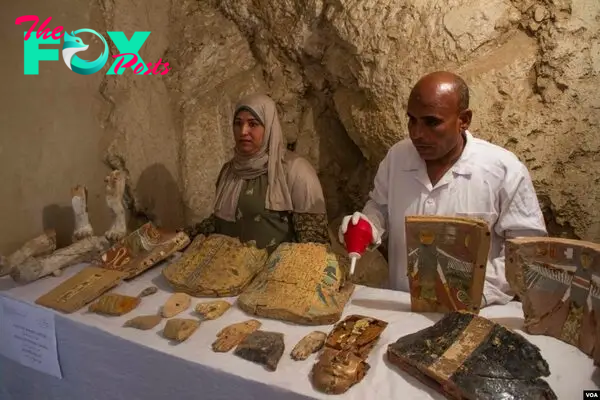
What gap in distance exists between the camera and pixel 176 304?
2.11 meters

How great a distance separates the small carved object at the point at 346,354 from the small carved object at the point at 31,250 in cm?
167

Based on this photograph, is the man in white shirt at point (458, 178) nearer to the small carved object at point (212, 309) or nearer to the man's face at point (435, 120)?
the man's face at point (435, 120)

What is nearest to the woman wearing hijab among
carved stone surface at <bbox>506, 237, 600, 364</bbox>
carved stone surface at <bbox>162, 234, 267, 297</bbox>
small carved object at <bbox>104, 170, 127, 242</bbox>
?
carved stone surface at <bbox>162, 234, 267, 297</bbox>

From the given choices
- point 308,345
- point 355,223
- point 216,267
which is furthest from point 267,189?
point 308,345

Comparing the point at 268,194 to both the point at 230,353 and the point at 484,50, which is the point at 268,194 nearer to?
the point at 230,353

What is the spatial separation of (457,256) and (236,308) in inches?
36.9

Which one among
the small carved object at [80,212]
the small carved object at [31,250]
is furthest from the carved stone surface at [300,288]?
the small carved object at [31,250]

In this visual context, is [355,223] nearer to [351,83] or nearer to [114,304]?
[114,304]

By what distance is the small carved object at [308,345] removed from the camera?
5.61 feet

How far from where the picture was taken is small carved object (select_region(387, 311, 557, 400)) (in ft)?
4.73

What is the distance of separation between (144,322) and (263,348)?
551 millimetres

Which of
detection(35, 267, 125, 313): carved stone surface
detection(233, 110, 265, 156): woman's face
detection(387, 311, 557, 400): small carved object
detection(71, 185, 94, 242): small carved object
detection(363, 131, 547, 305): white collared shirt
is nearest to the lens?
detection(387, 311, 557, 400): small carved object

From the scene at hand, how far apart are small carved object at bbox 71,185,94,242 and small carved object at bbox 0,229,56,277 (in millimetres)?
127

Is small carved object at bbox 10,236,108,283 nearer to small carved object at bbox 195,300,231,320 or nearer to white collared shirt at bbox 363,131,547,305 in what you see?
small carved object at bbox 195,300,231,320
